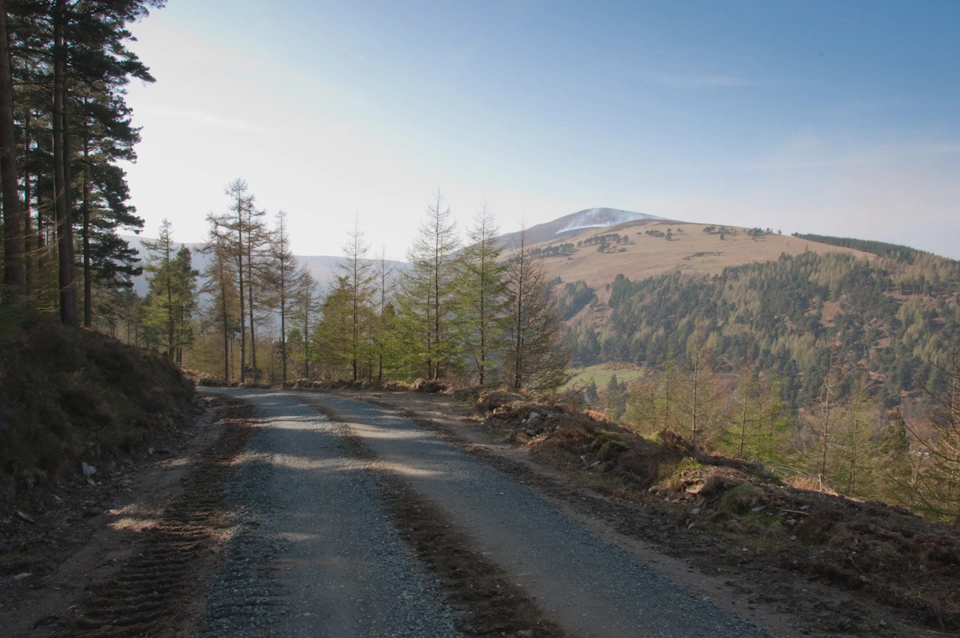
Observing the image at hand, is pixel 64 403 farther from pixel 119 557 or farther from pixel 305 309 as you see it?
pixel 305 309

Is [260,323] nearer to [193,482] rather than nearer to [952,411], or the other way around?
[193,482]

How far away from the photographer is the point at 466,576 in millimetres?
4945

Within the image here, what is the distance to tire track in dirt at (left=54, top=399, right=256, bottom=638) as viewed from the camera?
4004 mm

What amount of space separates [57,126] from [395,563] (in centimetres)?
1910

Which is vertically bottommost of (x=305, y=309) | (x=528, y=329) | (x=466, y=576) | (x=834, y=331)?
(x=834, y=331)

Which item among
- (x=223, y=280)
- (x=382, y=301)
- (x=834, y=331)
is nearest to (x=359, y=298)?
(x=382, y=301)

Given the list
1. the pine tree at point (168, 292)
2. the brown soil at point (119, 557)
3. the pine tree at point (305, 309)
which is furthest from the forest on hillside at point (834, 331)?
the brown soil at point (119, 557)

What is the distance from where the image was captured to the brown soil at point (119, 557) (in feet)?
13.5

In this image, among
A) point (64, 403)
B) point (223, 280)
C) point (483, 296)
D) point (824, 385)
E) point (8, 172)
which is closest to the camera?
point (64, 403)

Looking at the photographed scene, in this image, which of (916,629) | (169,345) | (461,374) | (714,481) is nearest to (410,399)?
(461,374)

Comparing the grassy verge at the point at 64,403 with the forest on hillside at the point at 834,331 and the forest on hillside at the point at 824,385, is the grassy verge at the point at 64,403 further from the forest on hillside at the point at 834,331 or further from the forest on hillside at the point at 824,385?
the forest on hillside at the point at 834,331

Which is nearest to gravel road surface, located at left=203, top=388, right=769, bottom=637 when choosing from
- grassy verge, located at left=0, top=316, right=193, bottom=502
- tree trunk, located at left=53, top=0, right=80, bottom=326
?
grassy verge, located at left=0, top=316, right=193, bottom=502

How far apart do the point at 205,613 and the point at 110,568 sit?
1799 mm

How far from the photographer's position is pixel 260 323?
35.7m
